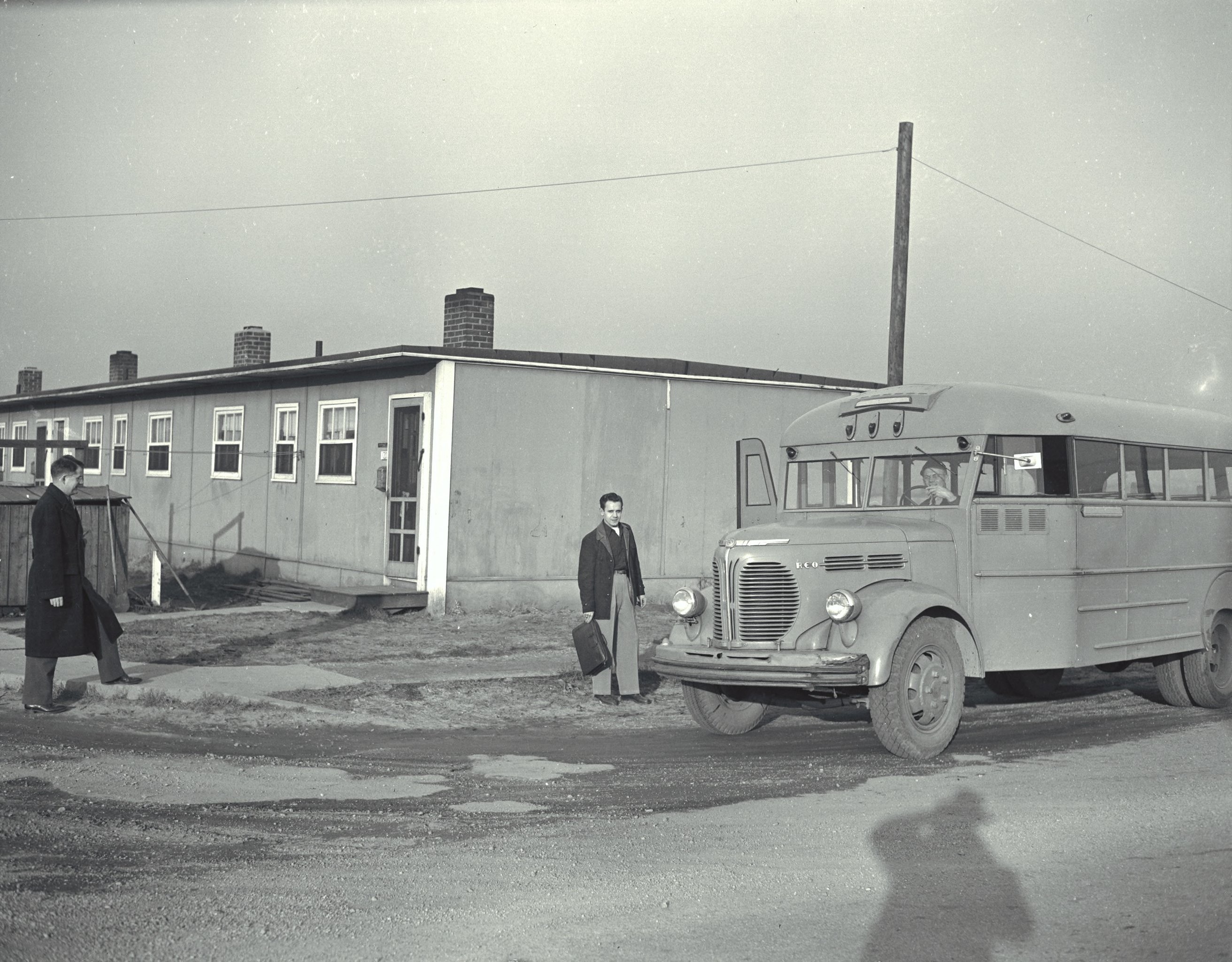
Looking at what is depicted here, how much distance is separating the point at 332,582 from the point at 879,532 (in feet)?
39.6

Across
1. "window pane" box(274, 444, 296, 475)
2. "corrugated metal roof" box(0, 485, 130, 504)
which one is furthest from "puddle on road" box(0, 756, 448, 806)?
"window pane" box(274, 444, 296, 475)

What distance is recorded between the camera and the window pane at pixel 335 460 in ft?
62.3

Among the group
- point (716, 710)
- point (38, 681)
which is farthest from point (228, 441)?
point (716, 710)

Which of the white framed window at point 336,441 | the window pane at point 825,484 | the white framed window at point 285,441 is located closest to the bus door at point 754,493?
the window pane at point 825,484

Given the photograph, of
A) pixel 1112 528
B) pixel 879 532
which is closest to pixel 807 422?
pixel 879 532

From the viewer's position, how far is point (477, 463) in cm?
1702

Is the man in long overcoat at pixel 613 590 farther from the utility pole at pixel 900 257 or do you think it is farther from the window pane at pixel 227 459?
the window pane at pixel 227 459

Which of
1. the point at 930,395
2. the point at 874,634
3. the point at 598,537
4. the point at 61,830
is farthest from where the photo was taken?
the point at 598,537

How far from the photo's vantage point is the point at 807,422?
34.0ft

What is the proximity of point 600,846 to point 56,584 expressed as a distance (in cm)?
565

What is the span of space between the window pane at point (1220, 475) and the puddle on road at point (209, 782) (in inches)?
300

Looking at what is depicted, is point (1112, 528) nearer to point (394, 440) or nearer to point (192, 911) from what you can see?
point (192, 911)

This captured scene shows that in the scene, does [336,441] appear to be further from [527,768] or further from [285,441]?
[527,768]

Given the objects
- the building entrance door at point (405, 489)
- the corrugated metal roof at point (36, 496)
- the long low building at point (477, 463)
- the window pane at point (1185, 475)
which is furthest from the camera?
the building entrance door at point (405, 489)
